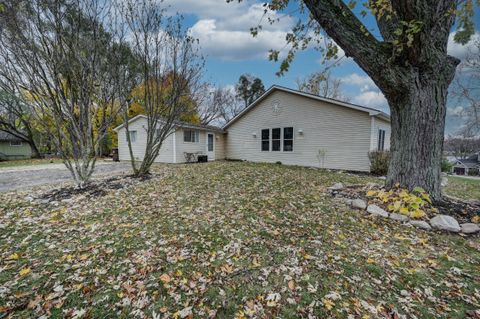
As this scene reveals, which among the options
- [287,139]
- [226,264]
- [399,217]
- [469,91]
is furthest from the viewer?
[469,91]

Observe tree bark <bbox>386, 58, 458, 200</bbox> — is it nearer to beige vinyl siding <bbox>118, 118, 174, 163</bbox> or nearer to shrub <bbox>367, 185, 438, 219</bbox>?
shrub <bbox>367, 185, 438, 219</bbox>

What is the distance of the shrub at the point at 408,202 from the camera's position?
3906 millimetres

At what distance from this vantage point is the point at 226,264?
263 cm

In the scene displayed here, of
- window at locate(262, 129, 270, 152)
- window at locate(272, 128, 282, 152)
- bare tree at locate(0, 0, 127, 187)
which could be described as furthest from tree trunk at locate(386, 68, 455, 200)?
window at locate(262, 129, 270, 152)

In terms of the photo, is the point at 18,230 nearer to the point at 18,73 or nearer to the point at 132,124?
the point at 18,73

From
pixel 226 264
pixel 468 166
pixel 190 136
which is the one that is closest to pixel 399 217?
pixel 226 264

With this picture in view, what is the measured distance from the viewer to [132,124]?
15344 mm

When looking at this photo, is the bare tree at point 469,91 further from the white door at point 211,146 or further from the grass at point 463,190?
the white door at point 211,146

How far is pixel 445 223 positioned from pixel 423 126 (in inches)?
73.4

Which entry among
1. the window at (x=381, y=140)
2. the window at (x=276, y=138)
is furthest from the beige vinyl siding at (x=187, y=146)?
the window at (x=381, y=140)

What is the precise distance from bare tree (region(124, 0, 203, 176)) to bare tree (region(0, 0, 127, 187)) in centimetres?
82

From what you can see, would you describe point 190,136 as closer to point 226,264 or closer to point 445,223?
point 226,264

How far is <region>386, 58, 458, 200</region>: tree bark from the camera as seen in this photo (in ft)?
13.6

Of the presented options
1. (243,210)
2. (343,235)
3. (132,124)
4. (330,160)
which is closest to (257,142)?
(330,160)
